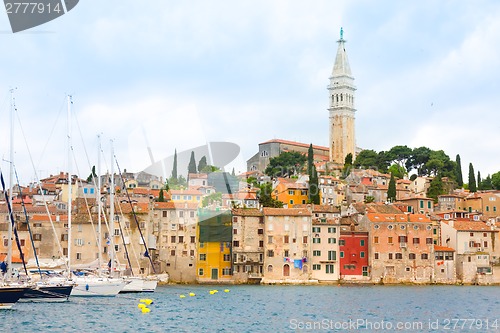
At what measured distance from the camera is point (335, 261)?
213 feet

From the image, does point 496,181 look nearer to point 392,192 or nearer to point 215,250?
point 392,192

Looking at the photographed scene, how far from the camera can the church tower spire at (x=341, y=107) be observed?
128m

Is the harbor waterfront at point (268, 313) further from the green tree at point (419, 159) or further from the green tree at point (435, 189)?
the green tree at point (419, 159)

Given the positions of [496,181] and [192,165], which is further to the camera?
[496,181]

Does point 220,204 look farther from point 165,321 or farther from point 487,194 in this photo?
point 165,321

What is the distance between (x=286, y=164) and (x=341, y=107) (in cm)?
1927

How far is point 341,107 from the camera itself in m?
130

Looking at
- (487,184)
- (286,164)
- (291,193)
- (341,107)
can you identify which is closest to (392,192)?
(291,193)

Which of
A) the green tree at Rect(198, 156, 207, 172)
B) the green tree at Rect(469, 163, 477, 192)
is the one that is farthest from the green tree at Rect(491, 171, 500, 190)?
the green tree at Rect(198, 156, 207, 172)

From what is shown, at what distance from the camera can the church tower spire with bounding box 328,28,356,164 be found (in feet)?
422

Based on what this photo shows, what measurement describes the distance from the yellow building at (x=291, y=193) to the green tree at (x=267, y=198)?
0.98 m

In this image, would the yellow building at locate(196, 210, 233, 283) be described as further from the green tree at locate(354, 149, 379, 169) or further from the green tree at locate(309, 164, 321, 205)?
the green tree at locate(354, 149, 379, 169)

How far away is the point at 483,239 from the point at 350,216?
468 inches

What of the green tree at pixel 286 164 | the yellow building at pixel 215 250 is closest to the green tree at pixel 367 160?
the green tree at pixel 286 164
